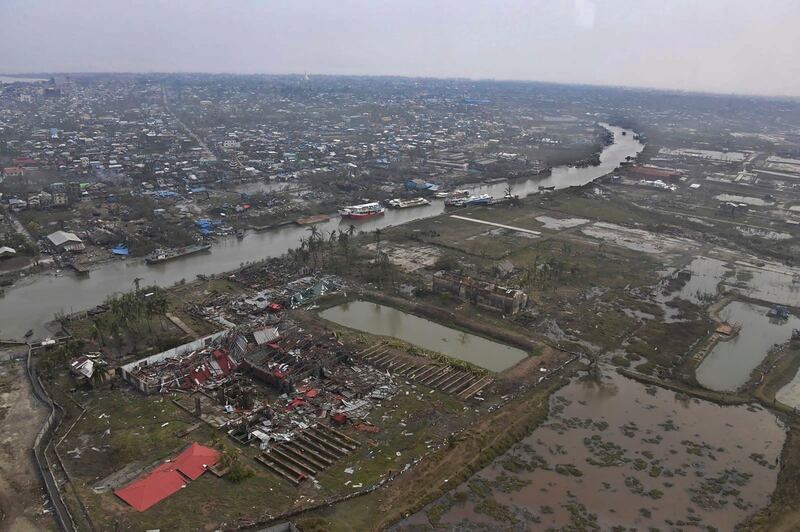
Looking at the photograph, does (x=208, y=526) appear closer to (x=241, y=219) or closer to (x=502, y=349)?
(x=502, y=349)

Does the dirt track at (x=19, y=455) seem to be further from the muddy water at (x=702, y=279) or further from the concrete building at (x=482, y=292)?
the muddy water at (x=702, y=279)

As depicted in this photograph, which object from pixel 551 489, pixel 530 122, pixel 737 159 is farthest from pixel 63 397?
pixel 530 122

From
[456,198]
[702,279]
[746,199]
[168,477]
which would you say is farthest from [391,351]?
[746,199]

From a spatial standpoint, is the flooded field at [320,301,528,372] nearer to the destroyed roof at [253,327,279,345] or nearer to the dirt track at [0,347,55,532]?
the destroyed roof at [253,327,279,345]

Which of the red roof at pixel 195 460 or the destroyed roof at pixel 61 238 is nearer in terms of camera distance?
the red roof at pixel 195 460

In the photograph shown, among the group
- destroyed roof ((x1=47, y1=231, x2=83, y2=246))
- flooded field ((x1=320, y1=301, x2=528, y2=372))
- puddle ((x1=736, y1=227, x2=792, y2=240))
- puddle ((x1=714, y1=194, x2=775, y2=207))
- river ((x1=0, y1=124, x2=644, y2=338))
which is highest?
puddle ((x1=714, y1=194, x2=775, y2=207))

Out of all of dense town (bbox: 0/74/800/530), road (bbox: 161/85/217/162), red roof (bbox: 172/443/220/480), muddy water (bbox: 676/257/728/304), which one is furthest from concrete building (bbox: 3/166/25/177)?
muddy water (bbox: 676/257/728/304)

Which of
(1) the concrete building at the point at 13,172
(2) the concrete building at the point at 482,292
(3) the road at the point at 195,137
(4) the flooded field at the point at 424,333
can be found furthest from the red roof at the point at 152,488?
(3) the road at the point at 195,137
